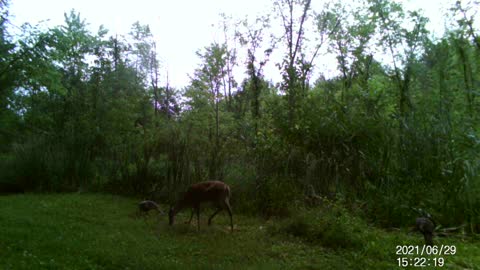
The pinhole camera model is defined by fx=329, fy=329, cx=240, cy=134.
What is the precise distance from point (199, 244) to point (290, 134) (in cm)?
433

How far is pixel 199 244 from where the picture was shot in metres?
5.84

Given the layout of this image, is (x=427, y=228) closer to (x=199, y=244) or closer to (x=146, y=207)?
(x=199, y=244)

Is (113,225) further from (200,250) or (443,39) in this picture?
(443,39)

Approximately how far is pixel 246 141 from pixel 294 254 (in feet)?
18.3

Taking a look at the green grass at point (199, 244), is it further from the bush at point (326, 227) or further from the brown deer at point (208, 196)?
the brown deer at point (208, 196)

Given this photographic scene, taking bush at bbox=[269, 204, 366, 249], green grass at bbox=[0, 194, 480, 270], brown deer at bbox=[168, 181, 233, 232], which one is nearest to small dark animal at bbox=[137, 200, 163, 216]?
green grass at bbox=[0, 194, 480, 270]

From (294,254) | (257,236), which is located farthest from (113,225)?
(294,254)
